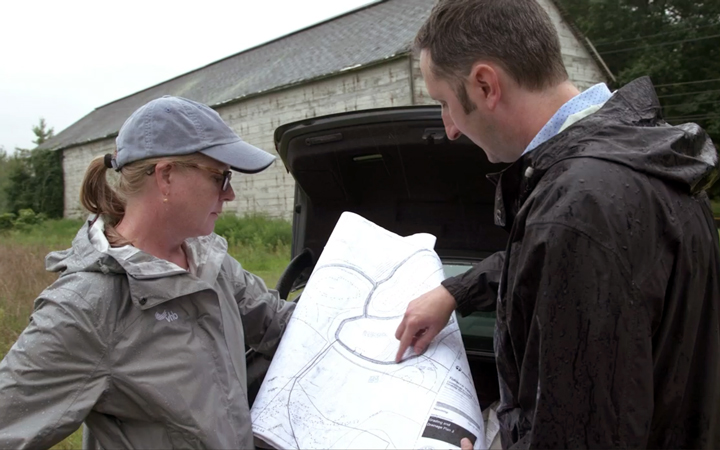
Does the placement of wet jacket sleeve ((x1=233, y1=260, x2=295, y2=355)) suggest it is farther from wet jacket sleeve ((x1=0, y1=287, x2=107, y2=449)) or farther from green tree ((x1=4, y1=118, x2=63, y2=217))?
green tree ((x1=4, y1=118, x2=63, y2=217))

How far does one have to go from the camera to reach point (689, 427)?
48.3 inches

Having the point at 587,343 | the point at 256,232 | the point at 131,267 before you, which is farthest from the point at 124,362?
the point at 256,232

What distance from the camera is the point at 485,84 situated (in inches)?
52.5

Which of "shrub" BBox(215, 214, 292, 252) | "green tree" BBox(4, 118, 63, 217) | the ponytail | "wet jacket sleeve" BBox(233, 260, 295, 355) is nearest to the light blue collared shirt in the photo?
"wet jacket sleeve" BBox(233, 260, 295, 355)

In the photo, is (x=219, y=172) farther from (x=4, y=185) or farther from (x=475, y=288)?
(x=4, y=185)

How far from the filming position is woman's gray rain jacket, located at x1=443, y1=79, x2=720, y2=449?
105 centimetres

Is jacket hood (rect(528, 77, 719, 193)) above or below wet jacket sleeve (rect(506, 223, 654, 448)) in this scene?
above

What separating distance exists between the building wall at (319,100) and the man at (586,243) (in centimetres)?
1337

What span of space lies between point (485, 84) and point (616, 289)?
56 cm

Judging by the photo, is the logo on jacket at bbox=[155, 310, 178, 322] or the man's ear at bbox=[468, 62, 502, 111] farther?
the logo on jacket at bbox=[155, 310, 178, 322]

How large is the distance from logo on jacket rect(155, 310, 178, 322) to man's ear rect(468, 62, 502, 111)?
1007 millimetres

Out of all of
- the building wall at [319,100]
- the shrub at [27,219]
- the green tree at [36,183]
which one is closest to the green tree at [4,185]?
the green tree at [36,183]

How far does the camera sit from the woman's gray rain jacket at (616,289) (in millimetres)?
1055

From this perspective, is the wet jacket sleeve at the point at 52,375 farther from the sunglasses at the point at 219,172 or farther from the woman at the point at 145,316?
the sunglasses at the point at 219,172
